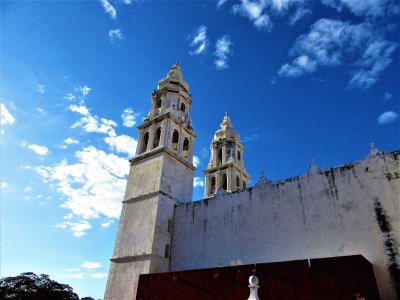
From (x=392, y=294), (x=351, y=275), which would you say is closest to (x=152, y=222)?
(x=351, y=275)

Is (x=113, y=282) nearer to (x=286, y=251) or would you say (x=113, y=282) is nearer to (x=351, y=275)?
(x=286, y=251)

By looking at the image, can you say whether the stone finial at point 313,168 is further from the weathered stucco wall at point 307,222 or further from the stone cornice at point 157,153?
the stone cornice at point 157,153

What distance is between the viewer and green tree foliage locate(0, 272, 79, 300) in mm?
34469

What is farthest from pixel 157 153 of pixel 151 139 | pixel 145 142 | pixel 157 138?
pixel 145 142

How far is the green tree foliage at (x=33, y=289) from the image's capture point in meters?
34.5

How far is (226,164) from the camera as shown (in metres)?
29.8

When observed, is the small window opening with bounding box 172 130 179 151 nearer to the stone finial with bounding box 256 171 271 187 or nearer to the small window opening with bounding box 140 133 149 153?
the small window opening with bounding box 140 133 149 153

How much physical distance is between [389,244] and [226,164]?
18.6 metres

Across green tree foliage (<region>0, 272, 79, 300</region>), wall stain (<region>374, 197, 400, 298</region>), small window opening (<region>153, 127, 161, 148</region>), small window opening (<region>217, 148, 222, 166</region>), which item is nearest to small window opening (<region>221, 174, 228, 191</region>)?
small window opening (<region>217, 148, 222, 166</region>)

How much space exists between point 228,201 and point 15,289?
3119cm

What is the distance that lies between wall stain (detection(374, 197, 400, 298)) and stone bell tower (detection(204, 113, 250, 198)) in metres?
16.0

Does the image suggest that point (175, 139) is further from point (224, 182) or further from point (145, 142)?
point (224, 182)

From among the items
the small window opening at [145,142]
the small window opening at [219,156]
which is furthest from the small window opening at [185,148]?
the small window opening at [219,156]

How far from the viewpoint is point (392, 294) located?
11.1 metres
